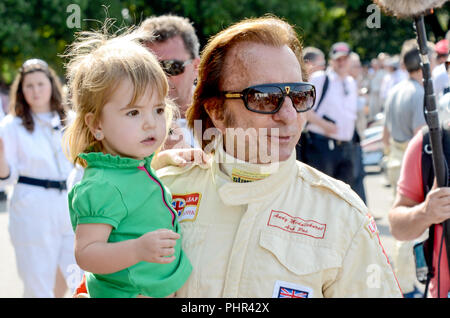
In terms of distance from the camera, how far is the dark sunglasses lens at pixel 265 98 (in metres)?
2.12

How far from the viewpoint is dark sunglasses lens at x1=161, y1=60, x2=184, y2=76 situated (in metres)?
3.49

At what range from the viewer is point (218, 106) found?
2334 mm

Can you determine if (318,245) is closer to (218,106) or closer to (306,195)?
(306,195)

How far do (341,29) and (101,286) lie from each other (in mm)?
27923

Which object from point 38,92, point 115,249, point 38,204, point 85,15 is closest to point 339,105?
point 38,92

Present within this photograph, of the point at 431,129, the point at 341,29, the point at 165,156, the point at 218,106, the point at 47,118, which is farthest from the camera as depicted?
the point at 341,29

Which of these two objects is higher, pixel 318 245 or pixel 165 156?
pixel 165 156

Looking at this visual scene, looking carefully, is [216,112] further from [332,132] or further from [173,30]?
[332,132]

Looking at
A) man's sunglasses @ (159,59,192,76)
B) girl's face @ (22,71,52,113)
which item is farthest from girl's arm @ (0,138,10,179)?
man's sunglasses @ (159,59,192,76)

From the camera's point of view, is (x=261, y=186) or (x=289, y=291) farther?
(x=261, y=186)

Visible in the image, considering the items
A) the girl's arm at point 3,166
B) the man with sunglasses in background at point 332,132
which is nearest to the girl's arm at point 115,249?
the girl's arm at point 3,166

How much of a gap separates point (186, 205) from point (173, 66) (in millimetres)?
1473

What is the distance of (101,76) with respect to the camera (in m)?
2.12
